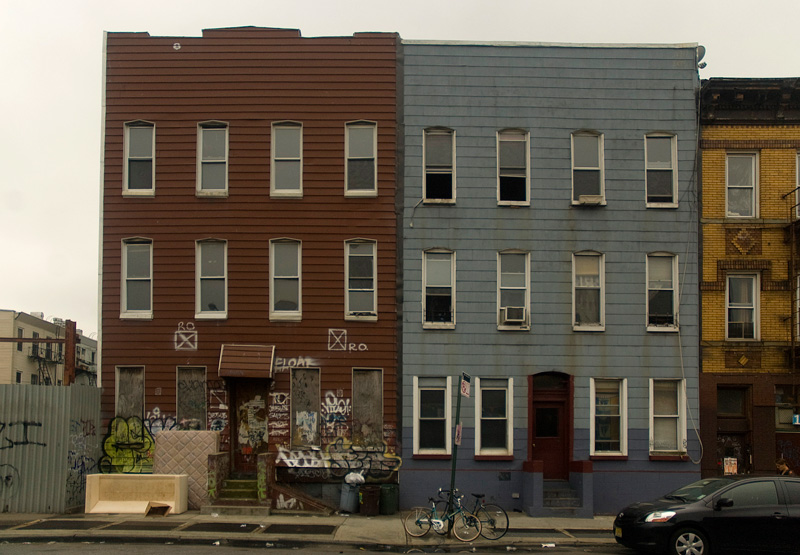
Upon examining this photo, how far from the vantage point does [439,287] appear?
1950cm

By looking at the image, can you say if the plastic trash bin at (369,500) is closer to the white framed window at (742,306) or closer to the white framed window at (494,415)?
the white framed window at (494,415)

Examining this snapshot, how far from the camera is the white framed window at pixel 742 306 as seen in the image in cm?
1962

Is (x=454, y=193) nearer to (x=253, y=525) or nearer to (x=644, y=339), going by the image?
(x=644, y=339)

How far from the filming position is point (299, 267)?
19500 millimetres

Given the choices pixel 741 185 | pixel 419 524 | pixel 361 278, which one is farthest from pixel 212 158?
pixel 741 185

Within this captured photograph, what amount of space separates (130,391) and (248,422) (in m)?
3.07

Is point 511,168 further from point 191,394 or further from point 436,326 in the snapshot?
point 191,394

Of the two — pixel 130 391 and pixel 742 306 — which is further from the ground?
pixel 742 306

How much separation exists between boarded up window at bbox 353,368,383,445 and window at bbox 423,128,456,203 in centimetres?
478

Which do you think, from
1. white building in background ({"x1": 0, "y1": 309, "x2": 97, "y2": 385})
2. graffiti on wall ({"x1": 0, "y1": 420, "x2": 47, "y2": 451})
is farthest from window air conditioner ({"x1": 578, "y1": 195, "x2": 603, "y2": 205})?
white building in background ({"x1": 0, "y1": 309, "x2": 97, "y2": 385})

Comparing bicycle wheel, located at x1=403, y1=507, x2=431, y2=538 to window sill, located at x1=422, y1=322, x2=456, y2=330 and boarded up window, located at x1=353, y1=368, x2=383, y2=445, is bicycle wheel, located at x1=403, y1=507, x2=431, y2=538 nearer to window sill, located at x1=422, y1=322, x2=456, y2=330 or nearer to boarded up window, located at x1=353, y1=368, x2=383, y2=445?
boarded up window, located at x1=353, y1=368, x2=383, y2=445

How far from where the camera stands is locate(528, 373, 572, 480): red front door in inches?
758

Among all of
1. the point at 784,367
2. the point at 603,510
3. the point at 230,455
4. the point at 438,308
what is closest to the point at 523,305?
the point at 438,308

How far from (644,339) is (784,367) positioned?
3.60 metres
